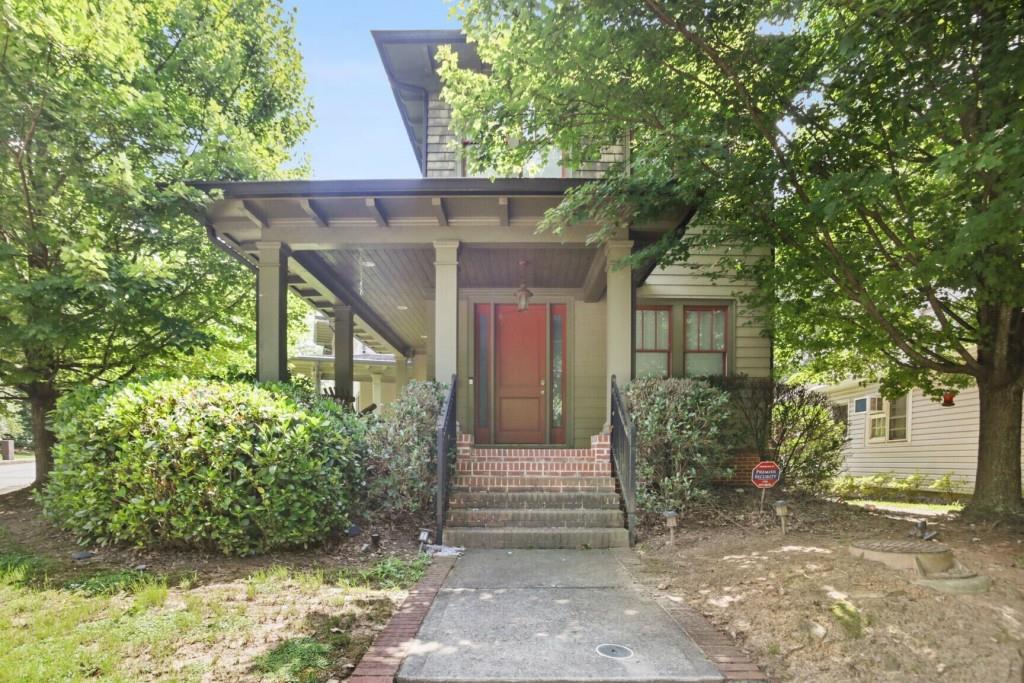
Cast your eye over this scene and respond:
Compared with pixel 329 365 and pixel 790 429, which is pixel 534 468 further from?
pixel 329 365

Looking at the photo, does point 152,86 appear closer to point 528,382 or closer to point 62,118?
point 62,118

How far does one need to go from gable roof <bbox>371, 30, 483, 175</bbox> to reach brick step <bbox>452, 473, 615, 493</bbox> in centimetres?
564

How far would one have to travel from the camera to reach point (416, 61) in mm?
9000

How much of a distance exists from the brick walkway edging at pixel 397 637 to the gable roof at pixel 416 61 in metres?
7.13

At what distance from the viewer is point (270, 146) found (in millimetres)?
11453

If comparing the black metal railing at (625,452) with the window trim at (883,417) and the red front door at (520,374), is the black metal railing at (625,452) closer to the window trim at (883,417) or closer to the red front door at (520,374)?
the red front door at (520,374)

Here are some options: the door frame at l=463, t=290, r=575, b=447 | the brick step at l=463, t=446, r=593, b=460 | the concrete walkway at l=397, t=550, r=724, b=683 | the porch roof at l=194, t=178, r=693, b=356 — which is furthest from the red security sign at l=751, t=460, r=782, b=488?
the door frame at l=463, t=290, r=575, b=447

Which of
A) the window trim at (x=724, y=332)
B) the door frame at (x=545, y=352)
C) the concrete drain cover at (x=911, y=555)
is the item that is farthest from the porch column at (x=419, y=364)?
the concrete drain cover at (x=911, y=555)

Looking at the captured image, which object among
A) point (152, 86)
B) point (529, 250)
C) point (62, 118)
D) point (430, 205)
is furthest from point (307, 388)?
point (152, 86)

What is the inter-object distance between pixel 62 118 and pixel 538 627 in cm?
653

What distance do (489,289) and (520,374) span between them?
1397 mm

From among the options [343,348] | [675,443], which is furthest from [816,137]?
[343,348]

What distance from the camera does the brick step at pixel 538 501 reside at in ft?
18.7

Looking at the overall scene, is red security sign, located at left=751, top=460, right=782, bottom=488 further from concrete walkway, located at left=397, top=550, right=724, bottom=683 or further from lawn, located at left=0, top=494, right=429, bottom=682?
lawn, located at left=0, top=494, right=429, bottom=682
